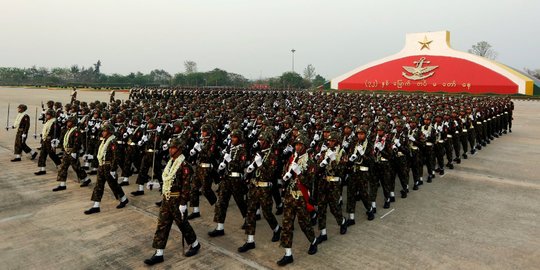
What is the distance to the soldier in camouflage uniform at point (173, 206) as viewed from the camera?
19.8 feet

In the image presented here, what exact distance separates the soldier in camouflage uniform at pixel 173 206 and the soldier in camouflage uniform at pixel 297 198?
1732mm

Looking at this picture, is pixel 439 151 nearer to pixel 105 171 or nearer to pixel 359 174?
pixel 359 174

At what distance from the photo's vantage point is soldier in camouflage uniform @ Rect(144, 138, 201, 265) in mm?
6047

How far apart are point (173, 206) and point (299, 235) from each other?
278cm

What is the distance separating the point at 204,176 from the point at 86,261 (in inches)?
118

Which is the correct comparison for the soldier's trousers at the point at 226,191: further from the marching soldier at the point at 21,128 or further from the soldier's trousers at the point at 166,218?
the marching soldier at the point at 21,128

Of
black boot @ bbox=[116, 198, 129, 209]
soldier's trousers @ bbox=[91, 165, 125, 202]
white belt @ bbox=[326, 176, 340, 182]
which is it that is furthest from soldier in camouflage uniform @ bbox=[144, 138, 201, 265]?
black boot @ bbox=[116, 198, 129, 209]

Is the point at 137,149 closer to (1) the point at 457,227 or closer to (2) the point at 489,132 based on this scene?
(1) the point at 457,227

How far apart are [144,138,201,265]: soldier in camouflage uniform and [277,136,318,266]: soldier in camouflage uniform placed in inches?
68.2

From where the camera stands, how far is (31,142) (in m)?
16.7

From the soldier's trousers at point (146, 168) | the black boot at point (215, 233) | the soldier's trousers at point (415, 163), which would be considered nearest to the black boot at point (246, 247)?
the black boot at point (215, 233)

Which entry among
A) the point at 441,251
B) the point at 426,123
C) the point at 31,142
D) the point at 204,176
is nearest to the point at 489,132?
the point at 426,123

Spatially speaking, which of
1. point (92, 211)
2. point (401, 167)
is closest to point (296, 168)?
point (401, 167)

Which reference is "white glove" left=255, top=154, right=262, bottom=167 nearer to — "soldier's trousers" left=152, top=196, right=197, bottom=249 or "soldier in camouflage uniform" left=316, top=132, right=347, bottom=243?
"soldier in camouflage uniform" left=316, top=132, right=347, bottom=243
